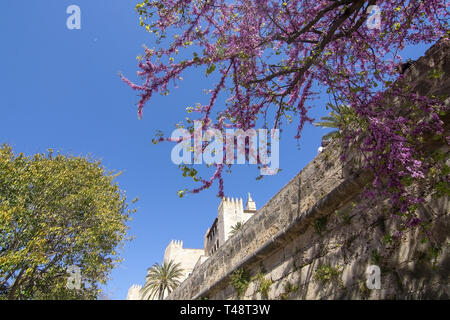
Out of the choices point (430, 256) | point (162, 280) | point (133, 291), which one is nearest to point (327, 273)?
point (430, 256)

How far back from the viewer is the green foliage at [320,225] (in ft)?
16.1

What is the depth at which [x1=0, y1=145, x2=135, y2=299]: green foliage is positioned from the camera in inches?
439

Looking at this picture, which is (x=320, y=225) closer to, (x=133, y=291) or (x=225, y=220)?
(x=225, y=220)

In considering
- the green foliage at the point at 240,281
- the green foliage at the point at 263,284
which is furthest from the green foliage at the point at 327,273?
the green foliage at the point at 240,281

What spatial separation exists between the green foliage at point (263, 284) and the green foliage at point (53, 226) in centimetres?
858

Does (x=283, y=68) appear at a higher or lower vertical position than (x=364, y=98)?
higher

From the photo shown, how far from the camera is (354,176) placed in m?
4.31

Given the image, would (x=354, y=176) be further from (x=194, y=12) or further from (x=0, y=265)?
(x=0, y=265)

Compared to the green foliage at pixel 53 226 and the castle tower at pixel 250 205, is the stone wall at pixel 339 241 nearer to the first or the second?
the green foliage at pixel 53 226

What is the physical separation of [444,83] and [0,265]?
12519 millimetres

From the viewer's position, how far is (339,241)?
177 inches
